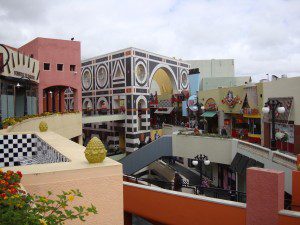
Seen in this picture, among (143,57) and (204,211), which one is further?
(143,57)

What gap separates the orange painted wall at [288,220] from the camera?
7.45m

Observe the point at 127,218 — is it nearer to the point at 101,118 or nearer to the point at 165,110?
the point at 101,118

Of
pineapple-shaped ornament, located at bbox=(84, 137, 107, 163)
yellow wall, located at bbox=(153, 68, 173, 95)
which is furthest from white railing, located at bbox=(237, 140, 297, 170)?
yellow wall, located at bbox=(153, 68, 173, 95)

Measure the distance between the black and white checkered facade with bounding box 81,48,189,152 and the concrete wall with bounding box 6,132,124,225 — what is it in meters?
28.5

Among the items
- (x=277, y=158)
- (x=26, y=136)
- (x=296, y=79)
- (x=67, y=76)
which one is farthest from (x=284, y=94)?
(x=67, y=76)

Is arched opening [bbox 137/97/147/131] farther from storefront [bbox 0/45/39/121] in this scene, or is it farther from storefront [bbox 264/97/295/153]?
storefront [bbox 264/97/295/153]

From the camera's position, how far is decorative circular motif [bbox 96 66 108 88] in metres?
37.9

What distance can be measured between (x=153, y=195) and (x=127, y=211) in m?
1.45

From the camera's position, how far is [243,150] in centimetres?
1819

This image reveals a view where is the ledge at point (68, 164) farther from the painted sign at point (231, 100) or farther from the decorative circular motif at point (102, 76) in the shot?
the decorative circular motif at point (102, 76)

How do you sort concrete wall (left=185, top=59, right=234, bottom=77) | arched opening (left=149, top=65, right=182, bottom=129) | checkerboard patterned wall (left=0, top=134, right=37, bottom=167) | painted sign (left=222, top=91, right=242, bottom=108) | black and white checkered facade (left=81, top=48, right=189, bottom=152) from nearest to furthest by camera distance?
Answer: checkerboard patterned wall (left=0, top=134, right=37, bottom=167) < painted sign (left=222, top=91, right=242, bottom=108) < black and white checkered facade (left=81, top=48, right=189, bottom=152) < arched opening (left=149, top=65, right=182, bottom=129) < concrete wall (left=185, top=59, right=234, bottom=77)

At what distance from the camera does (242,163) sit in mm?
17578

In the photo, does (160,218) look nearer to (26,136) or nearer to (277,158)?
(26,136)

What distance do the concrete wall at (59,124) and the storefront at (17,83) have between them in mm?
2416
